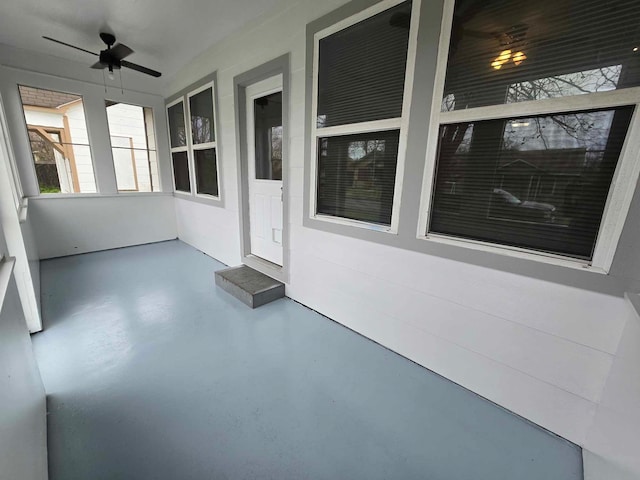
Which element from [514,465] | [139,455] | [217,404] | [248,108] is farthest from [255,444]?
[248,108]

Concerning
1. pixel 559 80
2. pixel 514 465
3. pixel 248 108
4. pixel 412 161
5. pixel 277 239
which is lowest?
pixel 514 465

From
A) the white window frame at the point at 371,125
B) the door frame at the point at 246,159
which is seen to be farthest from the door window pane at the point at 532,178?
the door frame at the point at 246,159

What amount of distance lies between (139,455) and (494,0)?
9.88ft

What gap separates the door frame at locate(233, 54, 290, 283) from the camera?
256 cm

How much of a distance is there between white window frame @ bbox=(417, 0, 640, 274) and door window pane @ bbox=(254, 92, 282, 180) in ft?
5.75

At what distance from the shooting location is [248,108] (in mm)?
3176

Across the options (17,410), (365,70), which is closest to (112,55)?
(365,70)

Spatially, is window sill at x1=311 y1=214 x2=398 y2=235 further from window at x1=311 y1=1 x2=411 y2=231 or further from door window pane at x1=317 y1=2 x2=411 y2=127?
door window pane at x1=317 y1=2 x2=411 y2=127

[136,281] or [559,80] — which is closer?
[559,80]

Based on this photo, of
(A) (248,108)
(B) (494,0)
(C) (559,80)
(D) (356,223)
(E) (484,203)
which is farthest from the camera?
(A) (248,108)

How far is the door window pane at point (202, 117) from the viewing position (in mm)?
3682

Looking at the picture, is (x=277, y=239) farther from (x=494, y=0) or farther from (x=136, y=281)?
(x=494, y=0)

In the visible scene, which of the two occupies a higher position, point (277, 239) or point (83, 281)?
point (277, 239)

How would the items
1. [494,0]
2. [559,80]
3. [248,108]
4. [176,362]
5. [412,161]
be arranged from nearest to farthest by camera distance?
[559,80], [494,0], [412,161], [176,362], [248,108]
